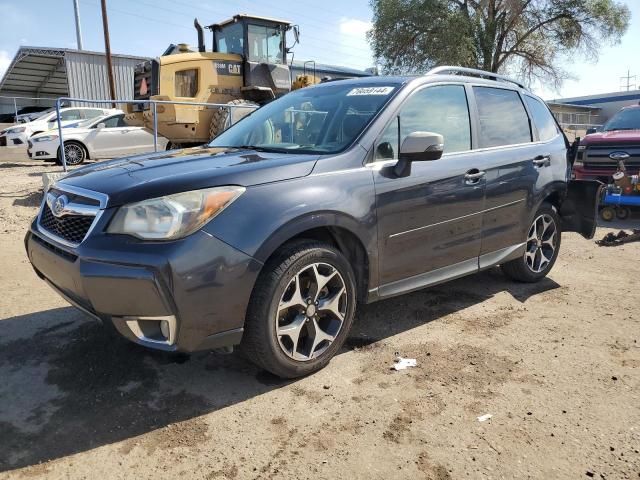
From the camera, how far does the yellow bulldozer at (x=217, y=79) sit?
10.8m

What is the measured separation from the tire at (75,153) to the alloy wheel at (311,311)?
12171 mm

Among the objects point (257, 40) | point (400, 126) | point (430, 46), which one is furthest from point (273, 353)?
→ point (430, 46)

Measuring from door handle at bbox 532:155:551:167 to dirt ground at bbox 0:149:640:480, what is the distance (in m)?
1.27

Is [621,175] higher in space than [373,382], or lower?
higher

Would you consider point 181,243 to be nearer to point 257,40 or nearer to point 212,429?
point 212,429

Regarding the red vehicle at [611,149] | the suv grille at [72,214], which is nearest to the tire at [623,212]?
the red vehicle at [611,149]

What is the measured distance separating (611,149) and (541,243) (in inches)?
197

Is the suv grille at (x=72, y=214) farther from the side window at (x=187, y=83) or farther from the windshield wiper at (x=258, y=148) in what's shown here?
the side window at (x=187, y=83)

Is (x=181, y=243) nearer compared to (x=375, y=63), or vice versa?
(x=181, y=243)

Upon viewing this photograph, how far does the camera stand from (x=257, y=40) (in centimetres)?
1197

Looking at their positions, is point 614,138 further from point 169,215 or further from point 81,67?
point 81,67

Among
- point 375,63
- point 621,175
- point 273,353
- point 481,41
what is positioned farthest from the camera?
point 375,63

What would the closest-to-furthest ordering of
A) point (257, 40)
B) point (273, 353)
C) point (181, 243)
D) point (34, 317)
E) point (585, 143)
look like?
point (181, 243) → point (273, 353) → point (34, 317) → point (585, 143) → point (257, 40)

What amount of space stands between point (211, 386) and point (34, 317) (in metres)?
1.86
